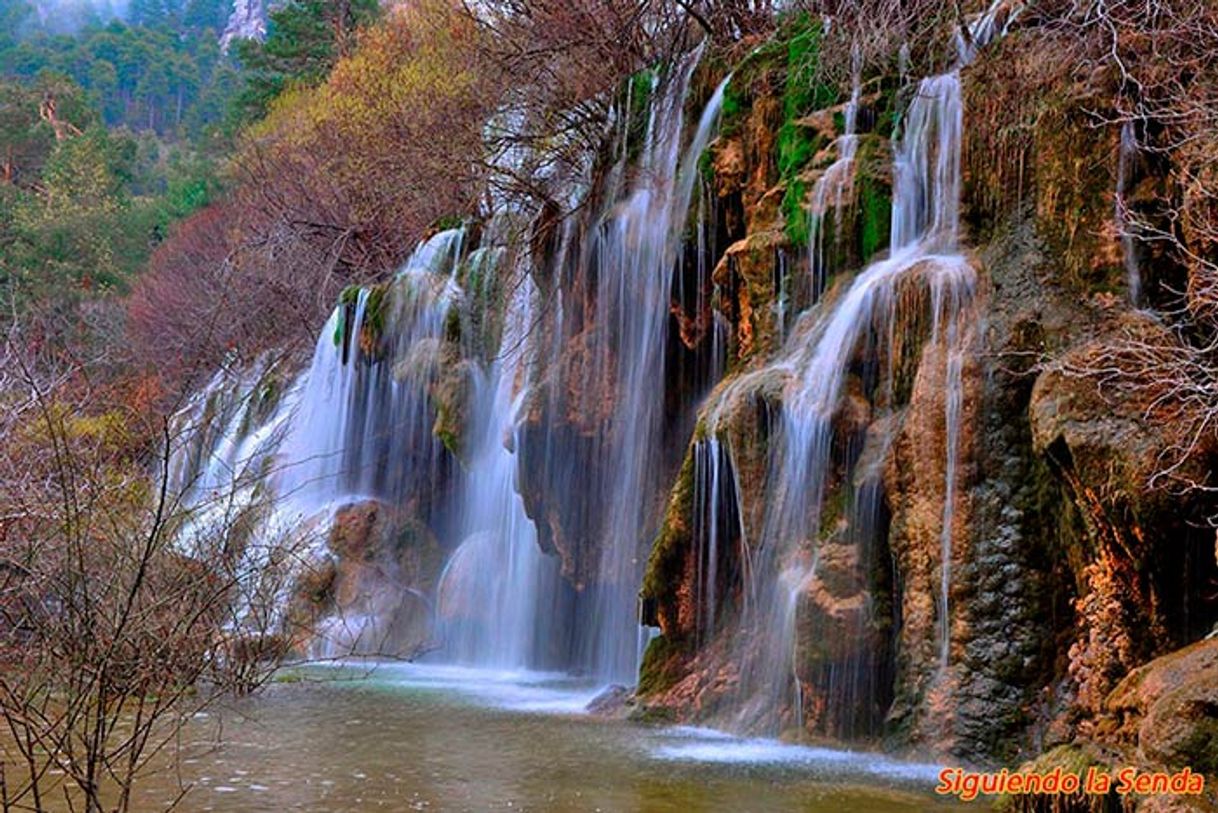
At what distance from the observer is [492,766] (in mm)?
8656

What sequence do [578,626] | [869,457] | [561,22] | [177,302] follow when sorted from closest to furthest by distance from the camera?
1. [869,457]
2. [578,626]
3. [561,22]
4. [177,302]

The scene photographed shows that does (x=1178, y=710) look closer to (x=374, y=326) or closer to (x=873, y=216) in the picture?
(x=873, y=216)

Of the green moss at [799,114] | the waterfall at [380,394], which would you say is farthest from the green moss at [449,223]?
the green moss at [799,114]

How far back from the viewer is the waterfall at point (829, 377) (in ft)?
32.1

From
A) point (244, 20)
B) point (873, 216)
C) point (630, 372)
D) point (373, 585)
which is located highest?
point (244, 20)

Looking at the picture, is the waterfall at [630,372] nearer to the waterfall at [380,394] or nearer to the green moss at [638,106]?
the green moss at [638,106]

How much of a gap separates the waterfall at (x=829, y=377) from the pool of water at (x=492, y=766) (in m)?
0.79

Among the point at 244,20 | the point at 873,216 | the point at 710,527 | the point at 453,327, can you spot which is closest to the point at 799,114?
the point at 873,216

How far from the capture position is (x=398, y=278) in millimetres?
20125

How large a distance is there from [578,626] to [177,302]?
2125 cm

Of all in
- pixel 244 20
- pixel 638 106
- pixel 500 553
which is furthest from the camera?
pixel 244 20

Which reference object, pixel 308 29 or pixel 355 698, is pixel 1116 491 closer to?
pixel 355 698

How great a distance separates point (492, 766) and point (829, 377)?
13.1 feet

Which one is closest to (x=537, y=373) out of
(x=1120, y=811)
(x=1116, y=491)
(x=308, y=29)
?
(x=1116, y=491)
